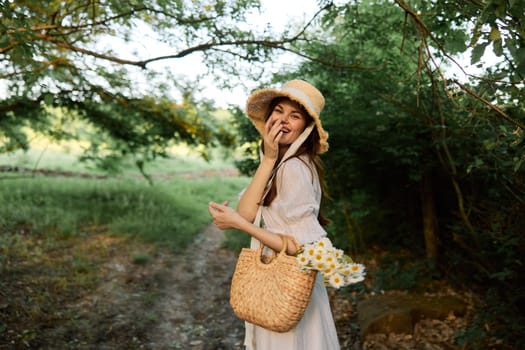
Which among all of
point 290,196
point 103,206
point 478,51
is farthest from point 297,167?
point 103,206

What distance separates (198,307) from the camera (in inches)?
208

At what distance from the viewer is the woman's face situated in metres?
2.18

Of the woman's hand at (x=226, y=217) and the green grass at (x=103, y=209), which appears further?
the green grass at (x=103, y=209)

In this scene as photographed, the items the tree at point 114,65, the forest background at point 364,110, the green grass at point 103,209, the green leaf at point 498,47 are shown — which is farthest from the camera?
the green grass at point 103,209

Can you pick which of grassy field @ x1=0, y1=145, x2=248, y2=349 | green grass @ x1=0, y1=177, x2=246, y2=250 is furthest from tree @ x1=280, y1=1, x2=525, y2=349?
green grass @ x1=0, y1=177, x2=246, y2=250

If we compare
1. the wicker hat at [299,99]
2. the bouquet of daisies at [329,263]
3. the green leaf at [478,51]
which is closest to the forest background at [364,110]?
the green leaf at [478,51]

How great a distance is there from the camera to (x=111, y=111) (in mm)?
6867

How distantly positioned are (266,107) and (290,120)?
245mm

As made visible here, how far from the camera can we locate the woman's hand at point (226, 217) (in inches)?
79.4

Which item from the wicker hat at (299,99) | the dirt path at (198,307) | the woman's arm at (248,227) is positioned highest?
the wicker hat at (299,99)

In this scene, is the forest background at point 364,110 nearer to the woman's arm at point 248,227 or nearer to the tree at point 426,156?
the tree at point 426,156

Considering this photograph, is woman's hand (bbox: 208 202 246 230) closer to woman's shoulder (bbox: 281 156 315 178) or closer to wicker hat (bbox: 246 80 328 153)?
woman's shoulder (bbox: 281 156 315 178)

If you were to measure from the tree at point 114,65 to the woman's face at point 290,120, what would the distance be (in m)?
1.58

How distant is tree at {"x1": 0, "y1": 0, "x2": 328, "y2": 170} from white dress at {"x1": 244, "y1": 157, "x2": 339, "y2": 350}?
5.87 ft
